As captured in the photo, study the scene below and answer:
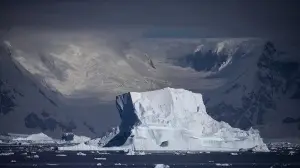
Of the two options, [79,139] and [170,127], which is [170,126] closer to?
[170,127]

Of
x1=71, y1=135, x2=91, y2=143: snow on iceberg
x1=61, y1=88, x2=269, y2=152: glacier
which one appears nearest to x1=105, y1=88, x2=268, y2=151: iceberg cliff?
x1=61, y1=88, x2=269, y2=152: glacier

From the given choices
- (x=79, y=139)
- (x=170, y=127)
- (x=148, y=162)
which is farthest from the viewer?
(x=79, y=139)

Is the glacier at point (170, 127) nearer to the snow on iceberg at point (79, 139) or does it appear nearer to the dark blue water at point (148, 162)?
the dark blue water at point (148, 162)

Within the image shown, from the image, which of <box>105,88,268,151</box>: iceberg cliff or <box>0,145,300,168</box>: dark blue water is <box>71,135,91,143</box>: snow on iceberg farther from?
<box>0,145,300,168</box>: dark blue water

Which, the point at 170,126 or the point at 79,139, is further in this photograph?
the point at 79,139

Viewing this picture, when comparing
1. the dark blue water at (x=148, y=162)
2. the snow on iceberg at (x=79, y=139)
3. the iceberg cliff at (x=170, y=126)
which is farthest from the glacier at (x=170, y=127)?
the snow on iceberg at (x=79, y=139)

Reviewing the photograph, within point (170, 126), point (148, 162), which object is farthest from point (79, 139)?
point (148, 162)

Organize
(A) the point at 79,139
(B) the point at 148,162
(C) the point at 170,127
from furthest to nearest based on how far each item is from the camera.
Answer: (A) the point at 79,139 → (C) the point at 170,127 → (B) the point at 148,162

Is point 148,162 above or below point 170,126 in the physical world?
below
